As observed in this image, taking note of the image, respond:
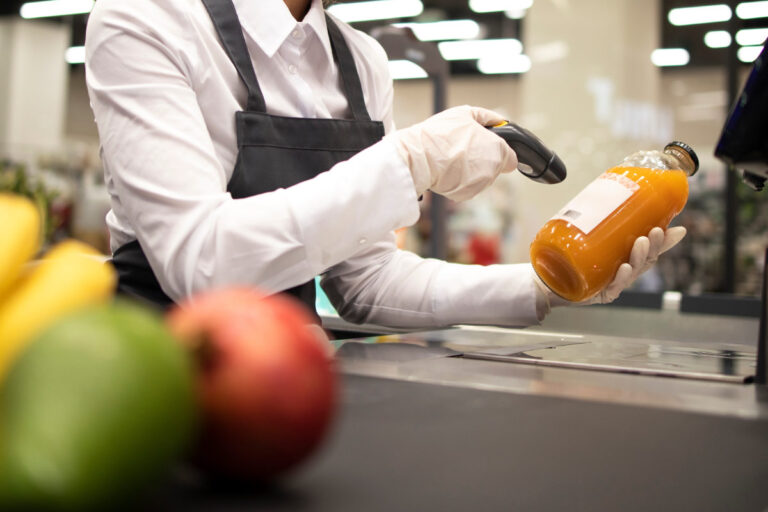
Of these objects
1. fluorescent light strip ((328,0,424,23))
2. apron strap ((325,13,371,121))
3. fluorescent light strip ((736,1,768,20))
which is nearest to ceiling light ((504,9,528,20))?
fluorescent light strip ((328,0,424,23))

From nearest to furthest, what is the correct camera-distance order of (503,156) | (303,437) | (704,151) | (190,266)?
1. (303,437)
2. (190,266)
3. (503,156)
4. (704,151)

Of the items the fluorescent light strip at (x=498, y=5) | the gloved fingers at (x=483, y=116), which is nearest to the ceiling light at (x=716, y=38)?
the fluorescent light strip at (x=498, y=5)

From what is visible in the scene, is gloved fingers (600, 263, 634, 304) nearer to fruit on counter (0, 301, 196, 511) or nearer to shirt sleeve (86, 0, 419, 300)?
shirt sleeve (86, 0, 419, 300)

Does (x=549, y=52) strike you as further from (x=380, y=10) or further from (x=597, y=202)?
(x=597, y=202)

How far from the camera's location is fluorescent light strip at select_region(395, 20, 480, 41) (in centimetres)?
664

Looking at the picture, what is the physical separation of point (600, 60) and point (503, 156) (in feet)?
14.7

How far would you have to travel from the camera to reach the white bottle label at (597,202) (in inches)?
37.3

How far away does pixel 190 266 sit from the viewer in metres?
0.99

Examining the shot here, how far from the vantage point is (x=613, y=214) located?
3.24ft

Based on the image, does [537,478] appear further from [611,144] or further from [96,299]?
[611,144]

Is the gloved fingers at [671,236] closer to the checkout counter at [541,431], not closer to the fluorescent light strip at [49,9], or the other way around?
the checkout counter at [541,431]

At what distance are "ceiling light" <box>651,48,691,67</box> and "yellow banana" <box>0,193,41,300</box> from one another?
18.0ft

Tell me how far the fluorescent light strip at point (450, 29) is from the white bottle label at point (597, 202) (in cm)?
591

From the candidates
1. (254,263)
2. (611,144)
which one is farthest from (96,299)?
(611,144)
